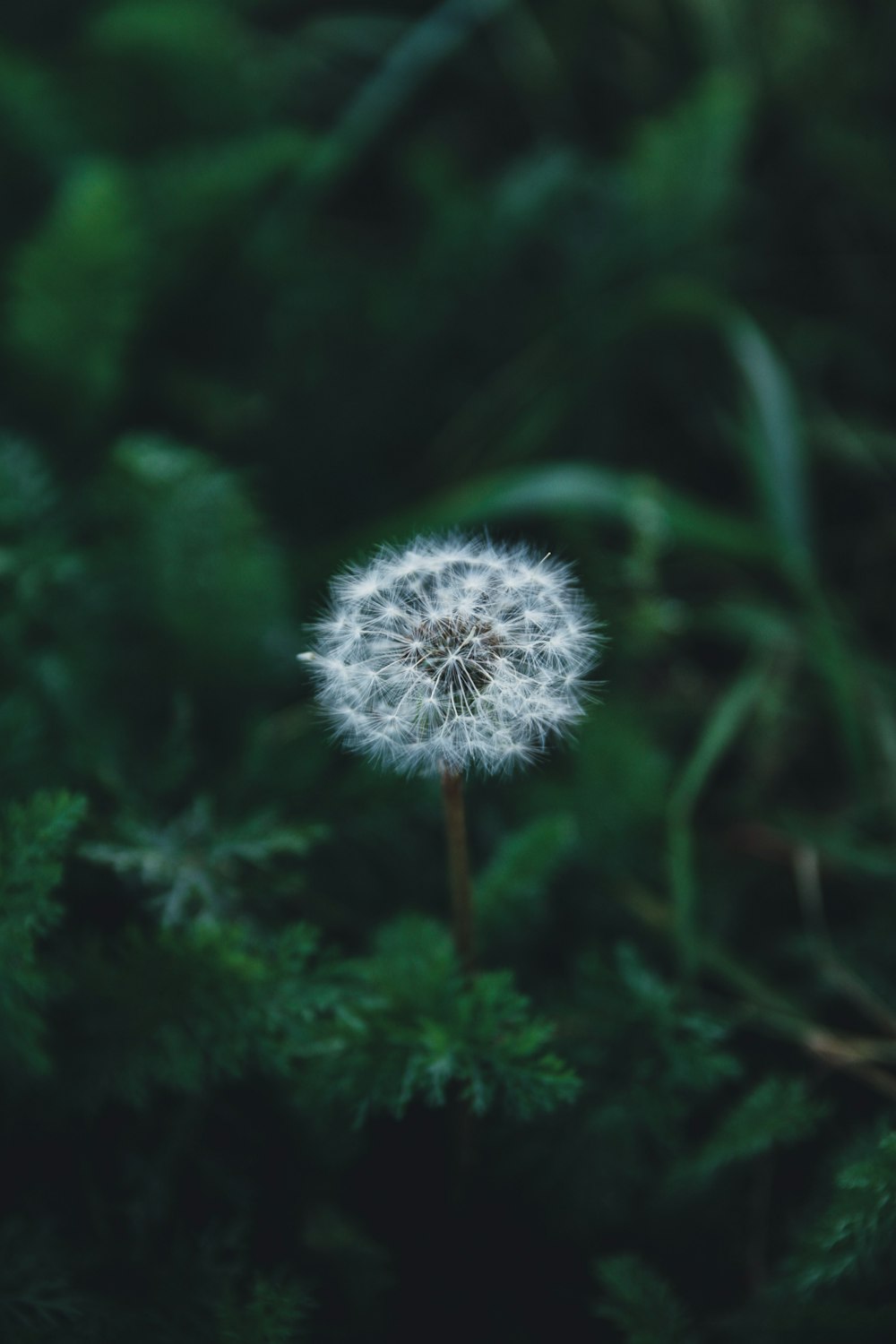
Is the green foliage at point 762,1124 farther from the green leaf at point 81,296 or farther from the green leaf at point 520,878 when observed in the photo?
the green leaf at point 81,296

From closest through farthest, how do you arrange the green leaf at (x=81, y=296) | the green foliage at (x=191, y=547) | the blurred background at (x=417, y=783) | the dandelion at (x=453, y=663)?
1. the dandelion at (x=453, y=663)
2. the blurred background at (x=417, y=783)
3. the green foliage at (x=191, y=547)
4. the green leaf at (x=81, y=296)

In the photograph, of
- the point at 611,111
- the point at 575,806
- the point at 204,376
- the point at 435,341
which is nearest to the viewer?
the point at 575,806

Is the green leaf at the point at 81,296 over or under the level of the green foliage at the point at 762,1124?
over

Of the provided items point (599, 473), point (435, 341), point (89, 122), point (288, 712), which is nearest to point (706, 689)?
point (599, 473)

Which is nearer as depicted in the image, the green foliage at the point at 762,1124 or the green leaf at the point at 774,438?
the green foliage at the point at 762,1124

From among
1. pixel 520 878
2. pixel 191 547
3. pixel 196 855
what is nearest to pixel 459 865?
pixel 520 878

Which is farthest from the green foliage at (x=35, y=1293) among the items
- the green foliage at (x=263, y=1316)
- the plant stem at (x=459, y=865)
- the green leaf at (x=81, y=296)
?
the green leaf at (x=81, y=296)

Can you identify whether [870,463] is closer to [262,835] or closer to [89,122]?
[262,835]
